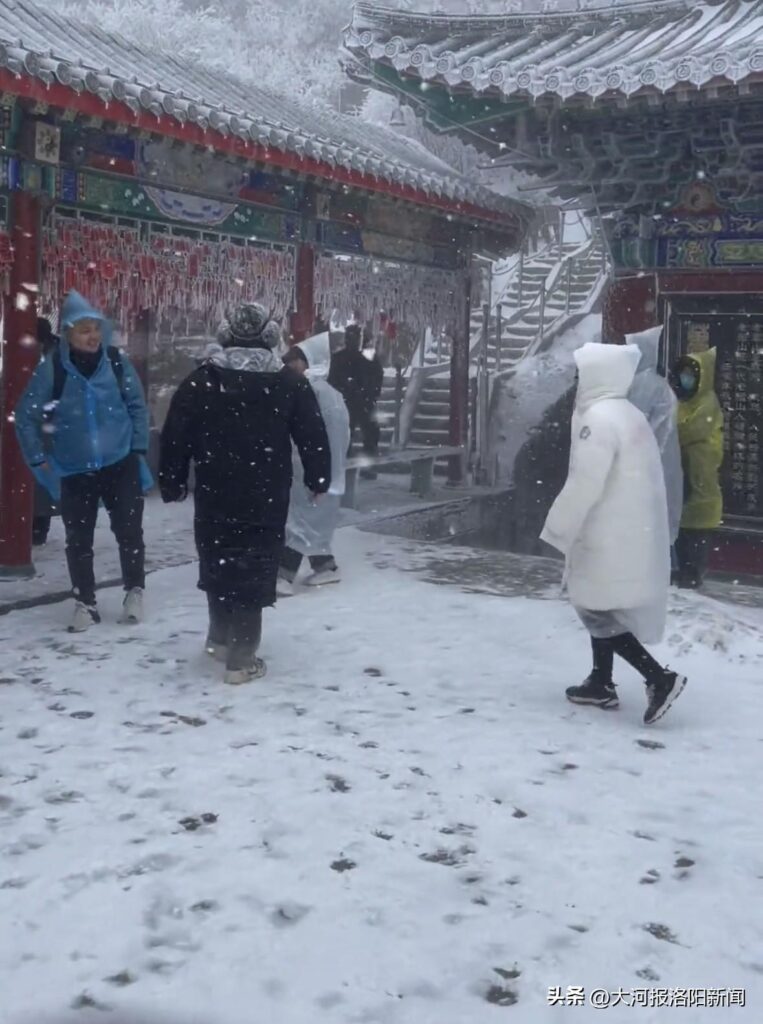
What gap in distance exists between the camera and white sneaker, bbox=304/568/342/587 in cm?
793

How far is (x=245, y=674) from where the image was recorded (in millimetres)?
5590

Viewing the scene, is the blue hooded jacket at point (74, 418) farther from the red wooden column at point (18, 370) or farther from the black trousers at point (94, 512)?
the red wooden column at point (18, 370)

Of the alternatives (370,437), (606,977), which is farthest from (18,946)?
(370,437)

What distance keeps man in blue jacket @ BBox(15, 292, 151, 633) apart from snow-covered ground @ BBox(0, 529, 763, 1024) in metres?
0.58

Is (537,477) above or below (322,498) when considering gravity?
below

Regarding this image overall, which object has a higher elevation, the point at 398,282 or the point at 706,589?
the point at 398,282

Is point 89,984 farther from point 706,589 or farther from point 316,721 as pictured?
point 706,589

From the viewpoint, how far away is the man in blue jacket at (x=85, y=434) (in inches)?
247

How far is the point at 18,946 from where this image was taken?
10.2ft

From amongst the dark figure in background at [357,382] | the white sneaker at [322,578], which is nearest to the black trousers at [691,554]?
the white sneaker at [322,578]

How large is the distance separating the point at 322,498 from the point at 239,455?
2.27 metres

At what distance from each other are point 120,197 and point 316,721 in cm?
482

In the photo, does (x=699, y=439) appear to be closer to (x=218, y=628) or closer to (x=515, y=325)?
(x=218, y=628)

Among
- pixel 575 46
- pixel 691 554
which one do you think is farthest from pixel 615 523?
pixel 575 46
